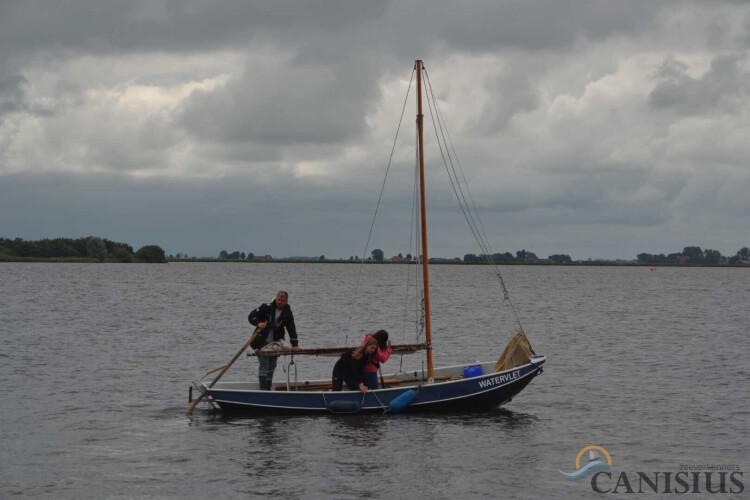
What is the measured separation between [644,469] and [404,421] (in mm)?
6887

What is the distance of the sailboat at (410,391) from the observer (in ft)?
82.8

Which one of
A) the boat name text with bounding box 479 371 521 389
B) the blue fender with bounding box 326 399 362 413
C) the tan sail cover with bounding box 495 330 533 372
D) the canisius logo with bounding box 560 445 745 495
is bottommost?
the canisius logo with bounding box 560 445 745 495

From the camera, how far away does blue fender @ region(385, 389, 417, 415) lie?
2534 cm

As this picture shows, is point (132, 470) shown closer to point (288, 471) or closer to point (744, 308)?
point (288, 471)

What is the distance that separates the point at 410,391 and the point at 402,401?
14.1 inches

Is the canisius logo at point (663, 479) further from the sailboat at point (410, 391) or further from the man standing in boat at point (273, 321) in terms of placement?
the man standing in boat at point (273, 321)

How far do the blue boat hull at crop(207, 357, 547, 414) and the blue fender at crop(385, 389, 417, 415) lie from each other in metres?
0.10

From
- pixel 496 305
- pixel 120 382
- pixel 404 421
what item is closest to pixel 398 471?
pixel 404 421

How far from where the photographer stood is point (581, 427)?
25.0 meters

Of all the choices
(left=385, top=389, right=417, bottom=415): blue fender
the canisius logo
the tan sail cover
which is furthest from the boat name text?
the canisius logo

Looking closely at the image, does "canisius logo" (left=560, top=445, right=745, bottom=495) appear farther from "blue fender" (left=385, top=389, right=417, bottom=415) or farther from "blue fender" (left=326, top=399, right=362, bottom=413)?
"blue fender" (left=326, top=399, right=362, bottom=413)

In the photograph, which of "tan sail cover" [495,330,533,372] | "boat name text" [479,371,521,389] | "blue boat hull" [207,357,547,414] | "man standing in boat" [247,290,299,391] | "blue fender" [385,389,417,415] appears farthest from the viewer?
"tan sail cover" [495,330,533,372]

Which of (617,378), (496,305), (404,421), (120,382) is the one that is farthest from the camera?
(496,305)

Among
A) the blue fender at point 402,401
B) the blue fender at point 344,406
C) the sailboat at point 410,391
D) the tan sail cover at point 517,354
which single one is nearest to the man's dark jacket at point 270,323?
the sailboat at point 410,391
